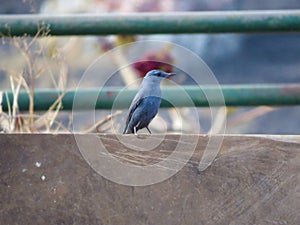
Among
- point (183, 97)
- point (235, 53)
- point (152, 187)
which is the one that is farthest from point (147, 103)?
point (235, 53)

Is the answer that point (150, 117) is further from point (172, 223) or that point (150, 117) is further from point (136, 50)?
point (136, 50)

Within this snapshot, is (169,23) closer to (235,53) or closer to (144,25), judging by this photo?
(144,25)

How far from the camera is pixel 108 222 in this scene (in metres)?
2.52

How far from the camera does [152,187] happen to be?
100 inches

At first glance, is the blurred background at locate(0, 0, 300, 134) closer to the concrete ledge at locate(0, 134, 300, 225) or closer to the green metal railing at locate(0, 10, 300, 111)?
the green metal railing at locate(0, 10, 300, 111)

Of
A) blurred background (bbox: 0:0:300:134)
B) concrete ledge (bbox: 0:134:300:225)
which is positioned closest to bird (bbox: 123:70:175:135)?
concrete ledge (bbox: 0:134:300:225)

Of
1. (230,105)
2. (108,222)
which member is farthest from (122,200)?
(230,105)

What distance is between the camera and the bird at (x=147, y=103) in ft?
8.73

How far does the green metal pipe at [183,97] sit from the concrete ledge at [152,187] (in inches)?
41.9

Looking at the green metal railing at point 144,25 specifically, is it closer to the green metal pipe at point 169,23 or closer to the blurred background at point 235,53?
the green metal pipe at point 169,23

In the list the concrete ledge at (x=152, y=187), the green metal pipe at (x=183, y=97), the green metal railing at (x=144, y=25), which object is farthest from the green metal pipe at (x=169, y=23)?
the concrete ledge at (x=152, y=187)

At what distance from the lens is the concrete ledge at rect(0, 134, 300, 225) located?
2.53 m

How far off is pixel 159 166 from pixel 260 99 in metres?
1.37

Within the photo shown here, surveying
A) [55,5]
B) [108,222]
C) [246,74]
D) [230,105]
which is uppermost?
[108,222]
